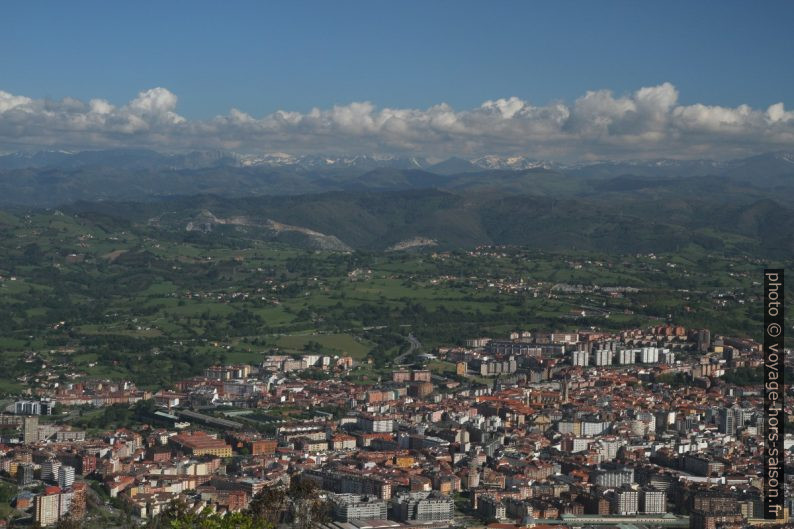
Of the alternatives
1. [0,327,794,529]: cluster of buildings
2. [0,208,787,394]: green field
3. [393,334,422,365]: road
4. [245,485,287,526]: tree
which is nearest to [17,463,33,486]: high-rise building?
[0,327,794,529]: cluster of buildings

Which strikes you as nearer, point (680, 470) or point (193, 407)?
point (680, 470)

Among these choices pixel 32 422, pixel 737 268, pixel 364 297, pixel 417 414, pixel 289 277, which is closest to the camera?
pixel 32 422

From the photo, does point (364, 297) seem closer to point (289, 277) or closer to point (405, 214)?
point (289, 277)

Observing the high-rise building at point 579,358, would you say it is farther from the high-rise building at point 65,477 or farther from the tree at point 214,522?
the tree at point 214,522

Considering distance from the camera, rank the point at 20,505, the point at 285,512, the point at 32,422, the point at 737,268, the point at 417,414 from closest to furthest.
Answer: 1. the point at 285,512
2. the point at 20,505
3. the point at 32,422
4. the point at 417,414
5. the point at 737,268

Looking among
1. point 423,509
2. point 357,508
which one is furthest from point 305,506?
point 423,509

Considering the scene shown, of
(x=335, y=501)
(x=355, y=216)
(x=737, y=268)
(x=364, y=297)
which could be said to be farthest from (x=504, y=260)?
(x=335, y=501)
